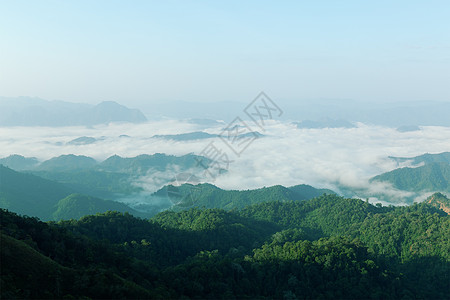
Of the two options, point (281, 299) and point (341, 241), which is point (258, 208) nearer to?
point (341, 241)

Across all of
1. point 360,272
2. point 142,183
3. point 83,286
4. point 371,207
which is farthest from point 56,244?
point 142,183

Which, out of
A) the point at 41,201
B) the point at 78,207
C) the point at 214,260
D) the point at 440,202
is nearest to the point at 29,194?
the point at 41,201

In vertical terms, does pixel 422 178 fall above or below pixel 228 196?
below

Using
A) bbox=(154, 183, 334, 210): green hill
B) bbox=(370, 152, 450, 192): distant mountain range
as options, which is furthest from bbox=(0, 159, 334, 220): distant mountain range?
bbox=(370, 152, 450, 192): distant mountain range

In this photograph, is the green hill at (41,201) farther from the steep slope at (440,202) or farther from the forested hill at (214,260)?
the steep slope at (440,202)

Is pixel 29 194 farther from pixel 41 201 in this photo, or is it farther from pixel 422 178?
pixel 422 178

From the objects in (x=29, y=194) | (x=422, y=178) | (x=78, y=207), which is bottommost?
(x=422, y=178)

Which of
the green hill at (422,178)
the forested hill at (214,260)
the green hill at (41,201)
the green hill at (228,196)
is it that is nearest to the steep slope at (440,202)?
the forested hill at (214,260)
